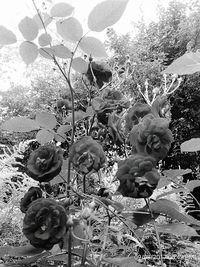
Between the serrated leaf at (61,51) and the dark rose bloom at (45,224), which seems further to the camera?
the serrated leaf at (61,51)

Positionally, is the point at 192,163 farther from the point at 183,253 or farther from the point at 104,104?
the point at 104,104

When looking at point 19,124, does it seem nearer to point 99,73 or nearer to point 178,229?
point 99,73

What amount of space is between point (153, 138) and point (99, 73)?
0.22m

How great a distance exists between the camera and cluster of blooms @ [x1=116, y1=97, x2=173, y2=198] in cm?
54

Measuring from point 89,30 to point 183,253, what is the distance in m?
2.75

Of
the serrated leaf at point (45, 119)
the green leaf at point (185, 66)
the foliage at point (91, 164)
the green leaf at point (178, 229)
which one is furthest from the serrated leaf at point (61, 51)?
the green leaf at point (178, 229)

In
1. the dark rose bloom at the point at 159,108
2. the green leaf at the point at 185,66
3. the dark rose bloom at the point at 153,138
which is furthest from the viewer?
the dark rose bloom at the point at 159,108

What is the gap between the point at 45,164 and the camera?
0.60 meters

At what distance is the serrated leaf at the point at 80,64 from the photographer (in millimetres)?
704

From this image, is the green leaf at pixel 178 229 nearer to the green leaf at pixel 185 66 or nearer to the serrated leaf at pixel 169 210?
the serrated leaf at pixel 169 210

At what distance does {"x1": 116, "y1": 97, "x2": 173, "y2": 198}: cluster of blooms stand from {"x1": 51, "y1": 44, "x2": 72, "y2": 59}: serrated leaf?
153 mm

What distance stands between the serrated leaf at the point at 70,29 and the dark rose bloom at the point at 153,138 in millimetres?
190

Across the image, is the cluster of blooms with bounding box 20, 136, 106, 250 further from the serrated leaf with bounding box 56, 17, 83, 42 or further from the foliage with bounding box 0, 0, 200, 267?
the serrated leaf with bounding box 56, 17, 83, 42

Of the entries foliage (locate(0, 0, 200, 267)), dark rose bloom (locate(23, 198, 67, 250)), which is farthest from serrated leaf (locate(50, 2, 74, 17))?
dark rose bloom (locate(23, 198, 67, 250))
